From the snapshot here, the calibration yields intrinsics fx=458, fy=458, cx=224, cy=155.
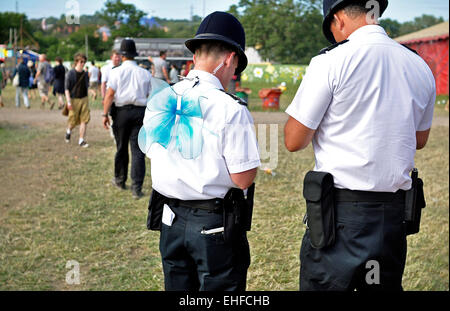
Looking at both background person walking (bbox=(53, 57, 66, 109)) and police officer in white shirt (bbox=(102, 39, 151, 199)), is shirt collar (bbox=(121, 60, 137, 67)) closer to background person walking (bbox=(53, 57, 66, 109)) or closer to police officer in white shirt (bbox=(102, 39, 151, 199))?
police officer in white shirt (bbox=(102, 39, 151, 199))

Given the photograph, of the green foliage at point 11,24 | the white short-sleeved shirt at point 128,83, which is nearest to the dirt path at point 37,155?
the white short-sleeved shirt at point 128,83

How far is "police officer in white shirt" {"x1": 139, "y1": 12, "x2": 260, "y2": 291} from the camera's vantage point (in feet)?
6.74

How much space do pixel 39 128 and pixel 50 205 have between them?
7.50 meters

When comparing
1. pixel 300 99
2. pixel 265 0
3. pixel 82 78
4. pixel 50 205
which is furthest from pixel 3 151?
pixel 300 99

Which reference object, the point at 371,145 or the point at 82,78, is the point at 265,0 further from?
the point at 82,78

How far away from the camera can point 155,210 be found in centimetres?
241

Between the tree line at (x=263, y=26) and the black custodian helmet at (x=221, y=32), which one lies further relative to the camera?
the tree line at (x=263, y=26)

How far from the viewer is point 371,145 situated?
2.05m

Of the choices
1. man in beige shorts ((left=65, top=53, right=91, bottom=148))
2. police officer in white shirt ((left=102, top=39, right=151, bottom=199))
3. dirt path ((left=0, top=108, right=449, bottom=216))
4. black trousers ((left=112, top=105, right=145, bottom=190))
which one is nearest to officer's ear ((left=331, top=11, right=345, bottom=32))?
dirt path ((left=0, top=108, right=449, bottom=216))

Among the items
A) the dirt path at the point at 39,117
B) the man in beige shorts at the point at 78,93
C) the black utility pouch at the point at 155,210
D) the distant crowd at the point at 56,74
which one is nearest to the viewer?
the black utility pouch at the point at 155,210

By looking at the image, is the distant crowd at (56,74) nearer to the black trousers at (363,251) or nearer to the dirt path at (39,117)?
the dirt path at (39,117)

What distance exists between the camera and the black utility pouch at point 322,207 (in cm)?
211

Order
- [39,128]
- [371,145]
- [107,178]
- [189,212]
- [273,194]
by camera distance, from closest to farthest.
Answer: [371,145], [189,212], [273,194], [107,178], [39,128]

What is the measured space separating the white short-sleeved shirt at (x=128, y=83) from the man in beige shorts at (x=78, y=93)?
3334mm
